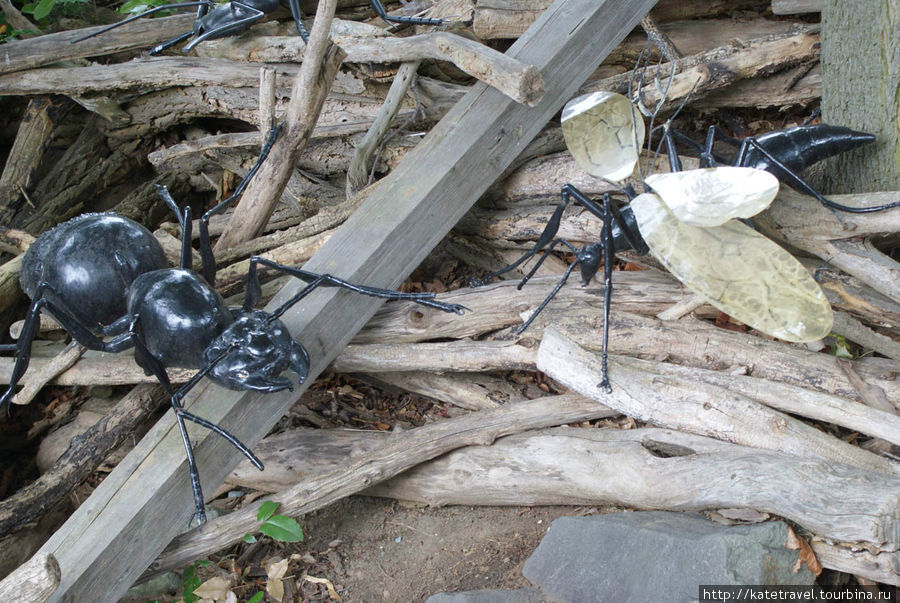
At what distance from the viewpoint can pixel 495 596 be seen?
8.76 ft

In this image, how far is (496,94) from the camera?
3.34 meters

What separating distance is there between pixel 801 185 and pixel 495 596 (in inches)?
81.0

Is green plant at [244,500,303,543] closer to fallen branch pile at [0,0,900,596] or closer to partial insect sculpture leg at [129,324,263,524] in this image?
fallen branch pile at [0,0,900,596]

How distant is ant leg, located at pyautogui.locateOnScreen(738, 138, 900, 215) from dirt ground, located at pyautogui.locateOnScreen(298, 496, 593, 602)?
1.61 meters

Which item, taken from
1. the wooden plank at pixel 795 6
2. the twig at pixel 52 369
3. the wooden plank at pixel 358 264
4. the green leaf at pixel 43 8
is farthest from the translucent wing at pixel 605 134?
the green leaf at pixel 43 8

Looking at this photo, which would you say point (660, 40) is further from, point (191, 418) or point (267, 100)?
point (191, 418)

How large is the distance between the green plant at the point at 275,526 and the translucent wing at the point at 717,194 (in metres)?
1.87

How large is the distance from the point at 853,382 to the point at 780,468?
605 millimetres

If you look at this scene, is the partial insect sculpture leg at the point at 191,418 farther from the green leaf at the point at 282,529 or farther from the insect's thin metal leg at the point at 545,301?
the insect's thin metal leg at the point at 545,301

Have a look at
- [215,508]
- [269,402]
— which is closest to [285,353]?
[269,402]

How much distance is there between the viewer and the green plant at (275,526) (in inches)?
118

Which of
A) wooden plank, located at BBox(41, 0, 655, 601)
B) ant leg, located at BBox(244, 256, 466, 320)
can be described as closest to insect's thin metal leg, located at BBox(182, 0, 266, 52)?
wooden plank, located at BBox(41, 0, 655, 601)

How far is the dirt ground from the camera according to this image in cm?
297

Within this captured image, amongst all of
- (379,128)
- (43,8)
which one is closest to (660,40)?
(379,128)
